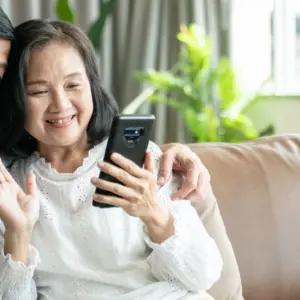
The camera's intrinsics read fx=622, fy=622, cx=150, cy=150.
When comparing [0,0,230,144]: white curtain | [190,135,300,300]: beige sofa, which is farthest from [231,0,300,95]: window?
[190,135,300,300]: beige sofa

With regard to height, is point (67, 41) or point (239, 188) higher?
point (67, 41)

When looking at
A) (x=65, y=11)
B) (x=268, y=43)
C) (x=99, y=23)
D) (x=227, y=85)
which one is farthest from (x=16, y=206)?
(x=268, y=43)

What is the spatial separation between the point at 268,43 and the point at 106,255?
248cm

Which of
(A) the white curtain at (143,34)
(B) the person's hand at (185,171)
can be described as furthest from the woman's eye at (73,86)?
(A) the white curtain at (143,34)

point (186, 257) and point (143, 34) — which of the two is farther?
point (143, 34)

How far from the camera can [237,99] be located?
319 centimetres

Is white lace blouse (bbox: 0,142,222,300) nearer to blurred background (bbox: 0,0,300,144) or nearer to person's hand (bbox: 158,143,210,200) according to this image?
person's hand (bbox: 158,143,210,200)

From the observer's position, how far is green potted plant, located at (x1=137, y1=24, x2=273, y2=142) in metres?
3.10

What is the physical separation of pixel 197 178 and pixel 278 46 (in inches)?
88.5

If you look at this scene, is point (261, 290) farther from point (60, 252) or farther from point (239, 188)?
point (60, 252)

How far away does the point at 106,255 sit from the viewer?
128 cm

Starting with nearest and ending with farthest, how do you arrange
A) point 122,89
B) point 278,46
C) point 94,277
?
point 94,277
point 278,46
point 122,89

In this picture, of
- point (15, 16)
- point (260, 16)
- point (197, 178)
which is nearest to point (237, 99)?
point (260, 16)

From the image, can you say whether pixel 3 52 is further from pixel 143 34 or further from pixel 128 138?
pixel 143 34
